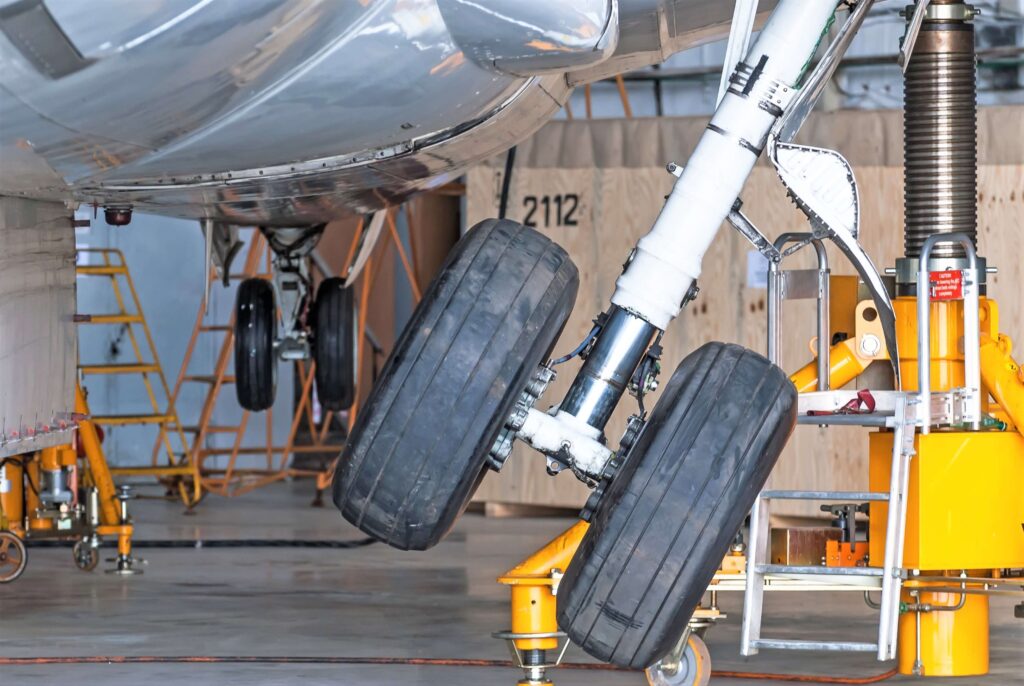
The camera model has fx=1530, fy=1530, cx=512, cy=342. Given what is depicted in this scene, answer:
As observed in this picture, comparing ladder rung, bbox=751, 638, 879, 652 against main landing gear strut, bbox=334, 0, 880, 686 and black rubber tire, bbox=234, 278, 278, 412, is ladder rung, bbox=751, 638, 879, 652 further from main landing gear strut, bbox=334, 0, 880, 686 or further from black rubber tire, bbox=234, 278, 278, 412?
black rubber tire, bbox=234, 278, 278, 412

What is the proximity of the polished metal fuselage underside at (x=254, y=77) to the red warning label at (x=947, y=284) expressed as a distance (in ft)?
5.70

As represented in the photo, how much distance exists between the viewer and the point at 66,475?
Result: 9.10 metres

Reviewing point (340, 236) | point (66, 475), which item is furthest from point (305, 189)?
point (340, 236)

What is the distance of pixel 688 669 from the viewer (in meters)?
5.43

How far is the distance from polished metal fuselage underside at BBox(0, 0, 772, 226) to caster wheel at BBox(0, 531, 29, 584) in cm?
470

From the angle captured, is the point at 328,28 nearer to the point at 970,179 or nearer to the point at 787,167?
the point at 787,167

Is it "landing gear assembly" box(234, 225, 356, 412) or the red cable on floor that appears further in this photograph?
"landing gear assembly" box(234, 225, 356, 412)

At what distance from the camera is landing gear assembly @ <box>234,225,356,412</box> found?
26.9 feet

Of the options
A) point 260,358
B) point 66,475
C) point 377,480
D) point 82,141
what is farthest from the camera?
point 66,475

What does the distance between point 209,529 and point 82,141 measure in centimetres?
851

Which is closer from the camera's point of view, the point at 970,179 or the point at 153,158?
the point at 153,158

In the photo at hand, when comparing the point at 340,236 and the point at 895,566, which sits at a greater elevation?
the point at 340,236

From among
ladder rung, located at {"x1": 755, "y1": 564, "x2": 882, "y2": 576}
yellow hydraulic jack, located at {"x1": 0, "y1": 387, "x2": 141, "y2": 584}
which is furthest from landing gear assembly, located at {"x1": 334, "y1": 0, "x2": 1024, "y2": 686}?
yellow hydraulic jack, located at {"x1": 0, "y1": 387, "x2": 141, "y2": 584}

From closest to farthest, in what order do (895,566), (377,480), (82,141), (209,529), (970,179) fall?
(377,480)
(82,141)
(895,566)
(970,179)
(209,529)
